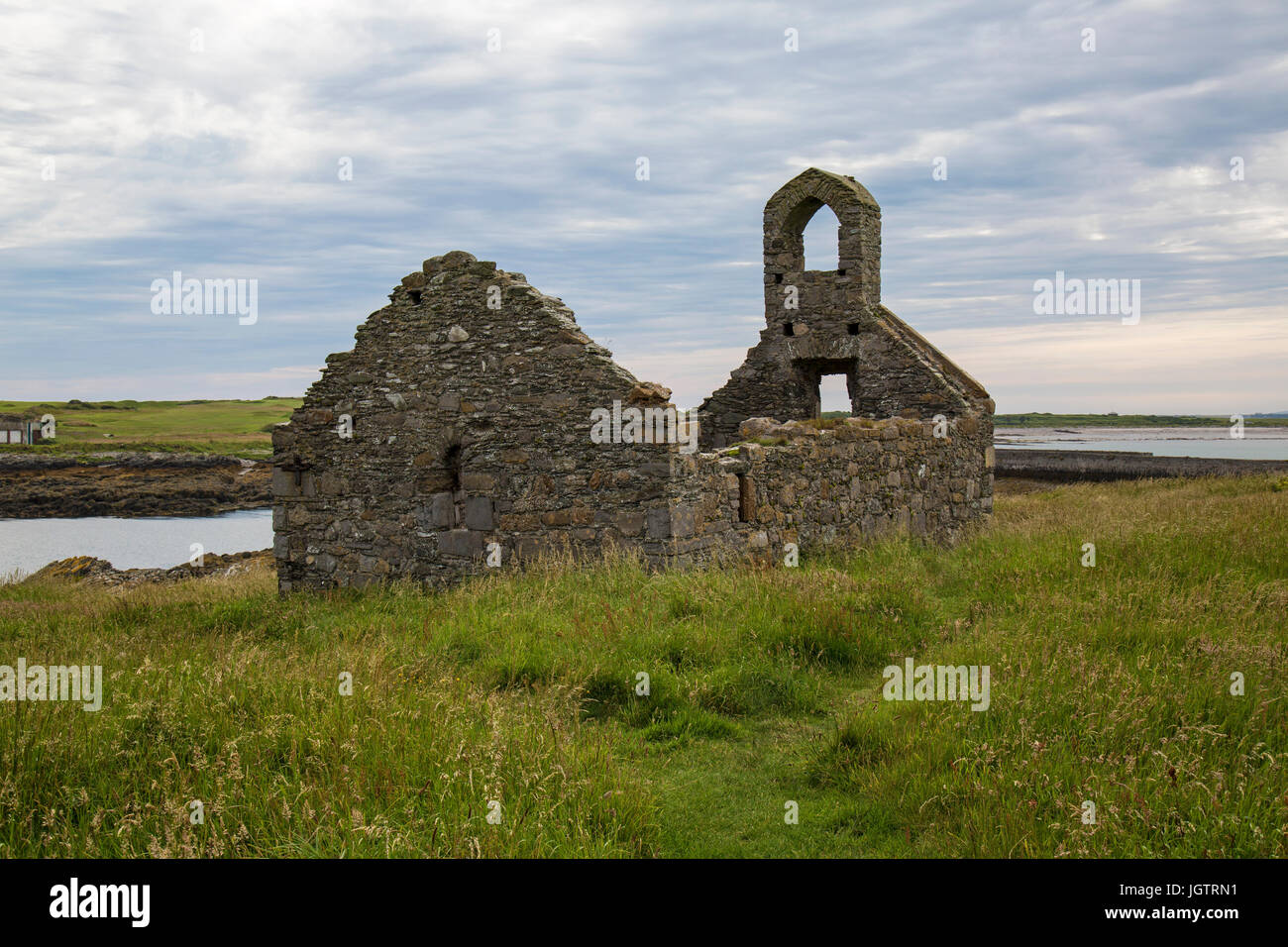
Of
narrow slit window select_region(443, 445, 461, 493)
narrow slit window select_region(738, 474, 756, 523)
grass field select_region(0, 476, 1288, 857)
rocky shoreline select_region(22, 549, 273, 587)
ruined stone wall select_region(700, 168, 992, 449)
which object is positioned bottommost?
rocky shoreline select_region(22, 549, 273, 587)

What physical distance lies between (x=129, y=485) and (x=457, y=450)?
1810 inches

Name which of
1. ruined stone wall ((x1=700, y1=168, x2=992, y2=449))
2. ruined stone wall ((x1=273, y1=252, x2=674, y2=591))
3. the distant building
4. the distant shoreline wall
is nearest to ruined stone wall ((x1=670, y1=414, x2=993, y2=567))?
ruined stone wall ((x1=273, y1=252, x2=674, y2=591))

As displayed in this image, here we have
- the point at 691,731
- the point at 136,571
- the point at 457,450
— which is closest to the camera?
the point at 691,731

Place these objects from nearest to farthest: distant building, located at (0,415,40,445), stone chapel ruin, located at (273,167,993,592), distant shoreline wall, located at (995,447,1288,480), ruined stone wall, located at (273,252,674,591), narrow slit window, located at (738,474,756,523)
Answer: stone chapel ruin, located at (273,167,993,592), ruined stone wall, located at (273,252,674,591), narrow slit window, located at (738,474,756,523), distant shoreline wall, located at (995,447,1288,480), distant building, located at (0,415,40,445)

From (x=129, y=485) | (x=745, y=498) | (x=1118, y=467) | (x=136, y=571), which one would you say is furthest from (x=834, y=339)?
(x=129, y=485)

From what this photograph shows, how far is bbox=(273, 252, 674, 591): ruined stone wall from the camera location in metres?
10.7

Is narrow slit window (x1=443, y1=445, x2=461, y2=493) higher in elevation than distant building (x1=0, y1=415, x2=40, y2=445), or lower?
lower

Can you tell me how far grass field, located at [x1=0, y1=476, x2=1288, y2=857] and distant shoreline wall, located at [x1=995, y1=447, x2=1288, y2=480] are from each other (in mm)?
24631

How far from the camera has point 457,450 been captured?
38.9 ft

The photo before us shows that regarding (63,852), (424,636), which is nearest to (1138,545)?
(424,636)

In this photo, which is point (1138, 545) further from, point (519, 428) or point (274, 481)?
point (274, 481)

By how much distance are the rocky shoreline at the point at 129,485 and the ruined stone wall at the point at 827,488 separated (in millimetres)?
41116

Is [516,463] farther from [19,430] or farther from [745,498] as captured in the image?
[19,430]

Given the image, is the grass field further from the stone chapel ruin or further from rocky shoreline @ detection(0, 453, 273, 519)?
rocky shoreline @ detection(0, 453, 273, 519)
